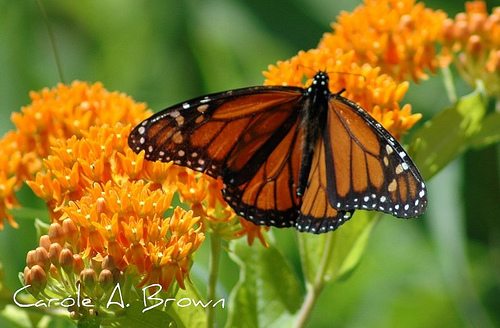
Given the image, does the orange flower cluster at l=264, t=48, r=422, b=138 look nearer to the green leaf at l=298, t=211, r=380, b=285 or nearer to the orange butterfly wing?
the orange butterfly wing

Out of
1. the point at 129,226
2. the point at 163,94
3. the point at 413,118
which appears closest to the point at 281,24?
the point at 163,94

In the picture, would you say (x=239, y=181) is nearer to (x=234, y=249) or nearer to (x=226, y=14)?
(x=234, y=249)

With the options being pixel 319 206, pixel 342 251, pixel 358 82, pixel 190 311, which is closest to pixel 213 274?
pixel 190 311

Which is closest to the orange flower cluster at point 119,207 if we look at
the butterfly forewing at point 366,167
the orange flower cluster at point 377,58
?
the butterfly forewing at point 366,167

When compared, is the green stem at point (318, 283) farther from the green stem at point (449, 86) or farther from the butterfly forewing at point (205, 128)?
the green stem at point (449, 86)

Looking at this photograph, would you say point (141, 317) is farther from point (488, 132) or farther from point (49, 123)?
point (488, 132)
